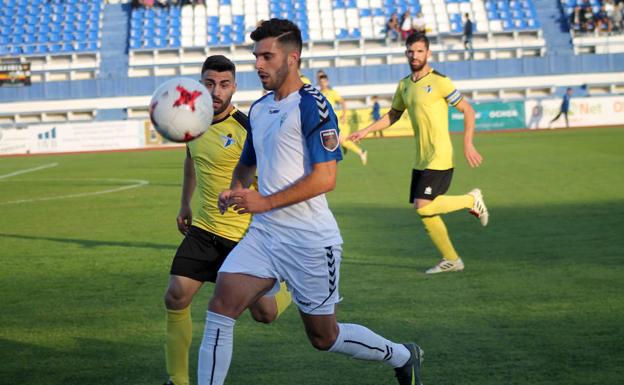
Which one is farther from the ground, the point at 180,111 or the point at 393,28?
the point at 393,28

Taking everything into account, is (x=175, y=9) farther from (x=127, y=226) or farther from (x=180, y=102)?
(x=180, y=102)

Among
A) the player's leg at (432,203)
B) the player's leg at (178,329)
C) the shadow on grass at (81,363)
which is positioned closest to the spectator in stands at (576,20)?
the player's leg at (432,203)

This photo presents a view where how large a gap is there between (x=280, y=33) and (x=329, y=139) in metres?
0.62

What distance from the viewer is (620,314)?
7.25m

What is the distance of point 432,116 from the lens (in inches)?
388

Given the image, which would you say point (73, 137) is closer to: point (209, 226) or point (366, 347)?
point (209, 226)

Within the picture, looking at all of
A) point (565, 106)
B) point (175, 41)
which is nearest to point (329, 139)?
point (565, 106)

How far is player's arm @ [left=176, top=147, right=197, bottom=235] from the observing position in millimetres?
6336

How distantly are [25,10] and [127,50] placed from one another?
7075mm

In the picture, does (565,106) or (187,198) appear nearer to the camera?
(187,198)

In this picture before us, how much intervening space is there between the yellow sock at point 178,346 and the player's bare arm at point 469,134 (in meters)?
4.67

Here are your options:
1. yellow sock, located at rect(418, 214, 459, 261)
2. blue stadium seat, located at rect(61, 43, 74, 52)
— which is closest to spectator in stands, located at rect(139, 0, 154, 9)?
blue stadium seat, located at rect(61, 43, 74, 52)

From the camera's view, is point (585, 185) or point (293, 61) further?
point (585, 185)

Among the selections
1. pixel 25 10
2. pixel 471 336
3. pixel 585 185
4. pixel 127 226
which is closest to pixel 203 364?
pixel 471 336
